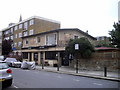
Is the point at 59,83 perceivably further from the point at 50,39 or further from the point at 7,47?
the point at 7,47

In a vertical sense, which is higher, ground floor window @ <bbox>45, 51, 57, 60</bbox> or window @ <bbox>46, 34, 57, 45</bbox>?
window @ <bbox>46, 34, 57, 45</bbox>

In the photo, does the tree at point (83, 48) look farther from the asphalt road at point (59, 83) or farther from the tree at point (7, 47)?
the tree at point (7, 47)

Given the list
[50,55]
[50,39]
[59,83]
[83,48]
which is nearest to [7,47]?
[50,39]

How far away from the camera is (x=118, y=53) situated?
17.5m

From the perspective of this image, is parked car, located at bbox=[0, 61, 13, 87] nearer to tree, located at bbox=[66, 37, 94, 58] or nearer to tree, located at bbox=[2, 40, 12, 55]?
tree, located at bbox=[66, 37, 94, 58]

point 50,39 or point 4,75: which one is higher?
point 50,39

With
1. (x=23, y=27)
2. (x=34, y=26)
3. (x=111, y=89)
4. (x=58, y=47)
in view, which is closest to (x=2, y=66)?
(x=111, y=89)

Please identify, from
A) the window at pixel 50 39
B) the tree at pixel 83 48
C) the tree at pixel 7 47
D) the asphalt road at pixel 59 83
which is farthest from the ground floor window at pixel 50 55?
the tree at pixel 7 47

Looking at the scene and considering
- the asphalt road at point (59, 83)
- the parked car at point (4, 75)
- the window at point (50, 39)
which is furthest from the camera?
the window at point (50, 39)

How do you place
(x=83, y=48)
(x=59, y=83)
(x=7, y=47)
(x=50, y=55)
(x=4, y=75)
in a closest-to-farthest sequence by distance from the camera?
(x=4, y=75)
(x=59, y=83)
(x=83, y=48)
(x=50, y=55)
(x=7, y=47)

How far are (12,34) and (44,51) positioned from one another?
27521mm

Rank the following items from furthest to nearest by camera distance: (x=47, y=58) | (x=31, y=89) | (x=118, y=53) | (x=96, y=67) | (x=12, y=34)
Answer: (x=12, y=34) < (x=47, y=58) < (x=96, y=67) < (x=118, y=53) < (x=31, y=89)

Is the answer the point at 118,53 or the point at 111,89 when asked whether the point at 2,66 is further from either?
the point at 118,53

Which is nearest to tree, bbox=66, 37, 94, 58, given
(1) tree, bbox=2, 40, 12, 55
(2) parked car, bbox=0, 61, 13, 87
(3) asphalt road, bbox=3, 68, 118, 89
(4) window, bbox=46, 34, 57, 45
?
(3) asphalt road, bbox=3, 68, 118, 89
